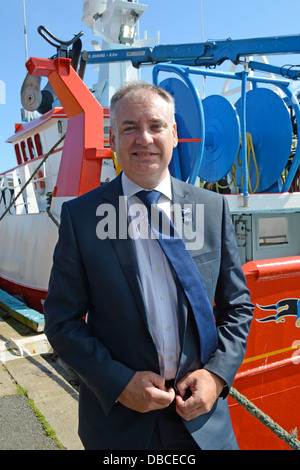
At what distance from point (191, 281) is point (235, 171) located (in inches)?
178

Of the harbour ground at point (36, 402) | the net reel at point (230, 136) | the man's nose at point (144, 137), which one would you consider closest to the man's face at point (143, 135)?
the man's nose at point (144, 137)

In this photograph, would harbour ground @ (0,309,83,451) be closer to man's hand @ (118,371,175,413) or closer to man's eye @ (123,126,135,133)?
man's hand @ (118,371,175,413)

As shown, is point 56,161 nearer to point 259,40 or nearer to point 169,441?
point 259,40

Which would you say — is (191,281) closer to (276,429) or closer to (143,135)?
(143,135)

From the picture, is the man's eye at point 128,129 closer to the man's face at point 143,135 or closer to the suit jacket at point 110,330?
the man's face at point 143,135

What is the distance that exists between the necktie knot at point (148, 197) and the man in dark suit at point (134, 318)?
0.03 metres

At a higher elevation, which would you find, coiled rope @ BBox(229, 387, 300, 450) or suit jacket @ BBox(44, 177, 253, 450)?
suit jacket @ BBox(44, 177, 253, 450)

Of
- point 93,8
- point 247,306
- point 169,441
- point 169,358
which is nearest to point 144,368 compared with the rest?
point 169,358

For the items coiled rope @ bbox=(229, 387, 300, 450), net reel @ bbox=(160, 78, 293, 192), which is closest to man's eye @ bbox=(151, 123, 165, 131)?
coiled rope @ bbox=(229, 387, 300, 450)

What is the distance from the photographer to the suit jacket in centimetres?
147

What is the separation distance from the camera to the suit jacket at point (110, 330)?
147 centimetres

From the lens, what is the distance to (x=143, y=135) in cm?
152

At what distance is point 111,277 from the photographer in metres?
1.50
